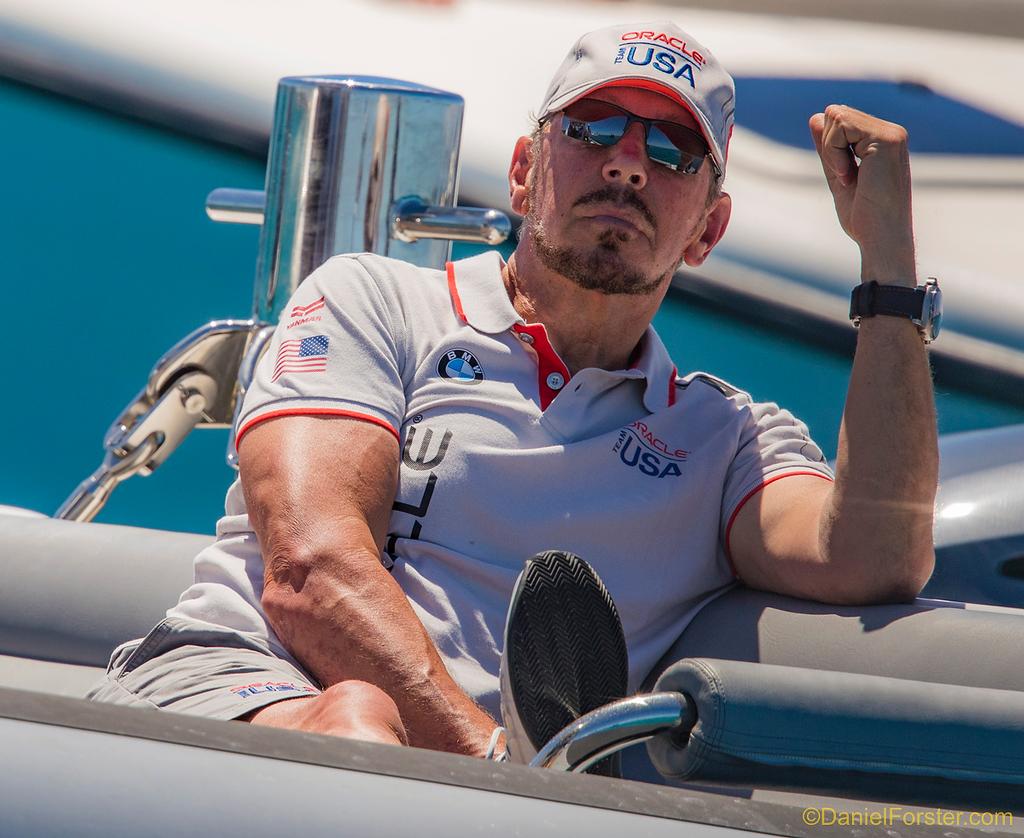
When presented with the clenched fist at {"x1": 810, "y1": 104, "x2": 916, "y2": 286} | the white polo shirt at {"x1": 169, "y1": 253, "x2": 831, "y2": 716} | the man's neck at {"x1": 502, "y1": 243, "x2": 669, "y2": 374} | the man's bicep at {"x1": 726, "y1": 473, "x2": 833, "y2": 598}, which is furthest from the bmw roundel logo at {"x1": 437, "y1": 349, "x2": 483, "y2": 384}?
the clenched fist at {"x1": 810, "y1": 104, "x2": 916, "y2": 286}

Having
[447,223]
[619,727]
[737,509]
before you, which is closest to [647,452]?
[737,509]

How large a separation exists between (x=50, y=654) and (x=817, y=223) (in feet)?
7.41

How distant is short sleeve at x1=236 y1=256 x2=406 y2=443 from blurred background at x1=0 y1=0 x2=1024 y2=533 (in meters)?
1.86

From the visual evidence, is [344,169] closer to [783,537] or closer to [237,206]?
[237,206]

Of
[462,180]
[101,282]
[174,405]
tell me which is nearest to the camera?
[174,405]

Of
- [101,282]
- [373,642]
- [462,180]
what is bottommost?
[101,282]

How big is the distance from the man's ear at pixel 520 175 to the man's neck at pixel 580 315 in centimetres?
10

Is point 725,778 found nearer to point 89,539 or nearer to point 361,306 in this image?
point 361,306

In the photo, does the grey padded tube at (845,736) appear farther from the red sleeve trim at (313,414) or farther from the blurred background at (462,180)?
the blurred background at (462,180)

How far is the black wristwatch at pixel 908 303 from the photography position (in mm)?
1509

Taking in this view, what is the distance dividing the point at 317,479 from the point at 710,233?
2.09 ft

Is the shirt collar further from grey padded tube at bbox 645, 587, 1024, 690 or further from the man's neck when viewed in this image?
grey padded tube at bbox 645, 587, 1024, 690

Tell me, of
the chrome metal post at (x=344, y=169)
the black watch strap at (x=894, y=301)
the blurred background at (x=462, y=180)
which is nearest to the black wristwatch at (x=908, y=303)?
the black watch strap at (x=894, y=301)

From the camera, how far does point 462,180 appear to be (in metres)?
3.46
